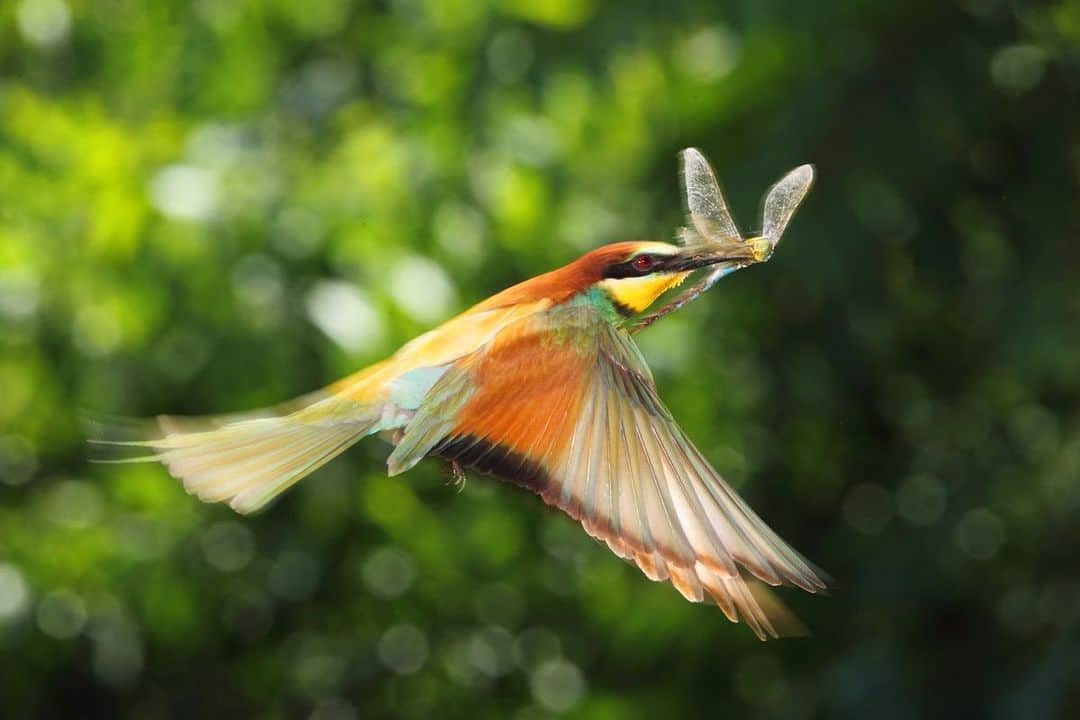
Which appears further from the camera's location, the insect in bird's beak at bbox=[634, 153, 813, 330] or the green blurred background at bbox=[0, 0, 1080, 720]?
the green blurred background at bbox=[0, 0, 1080, 720]

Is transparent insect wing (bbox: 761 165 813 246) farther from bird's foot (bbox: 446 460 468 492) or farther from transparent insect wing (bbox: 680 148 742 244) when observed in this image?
bird's foot (bbox: 446 460 468 492)

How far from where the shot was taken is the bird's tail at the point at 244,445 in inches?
23.7

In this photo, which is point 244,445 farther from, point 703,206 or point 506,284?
point 506,284

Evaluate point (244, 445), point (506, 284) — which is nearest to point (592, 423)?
point (244, 445)

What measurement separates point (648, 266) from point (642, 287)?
0.04 feet

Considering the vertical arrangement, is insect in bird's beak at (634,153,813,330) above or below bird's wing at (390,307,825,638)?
above

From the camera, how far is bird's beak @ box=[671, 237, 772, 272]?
0.55 m

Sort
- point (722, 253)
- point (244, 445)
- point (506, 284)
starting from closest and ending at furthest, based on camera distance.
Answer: point (722, 253) → point (244, 445) → point (506, 284)

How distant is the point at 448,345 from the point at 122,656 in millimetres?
2854

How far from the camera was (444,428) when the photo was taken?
0.58 metres

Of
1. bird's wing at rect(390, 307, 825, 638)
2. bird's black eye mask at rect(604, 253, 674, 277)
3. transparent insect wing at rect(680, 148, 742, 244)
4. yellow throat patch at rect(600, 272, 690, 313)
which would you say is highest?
transparent insect wing at rect(680, 148, 742, 244)

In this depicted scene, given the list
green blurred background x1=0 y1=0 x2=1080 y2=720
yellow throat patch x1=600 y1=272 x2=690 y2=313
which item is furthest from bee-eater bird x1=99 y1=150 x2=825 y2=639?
green blurred background x1=0 y1=0 x2=1080 y2=720

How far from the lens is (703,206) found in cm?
60

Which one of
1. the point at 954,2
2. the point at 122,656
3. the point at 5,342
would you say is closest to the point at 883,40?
the point at 954,2
